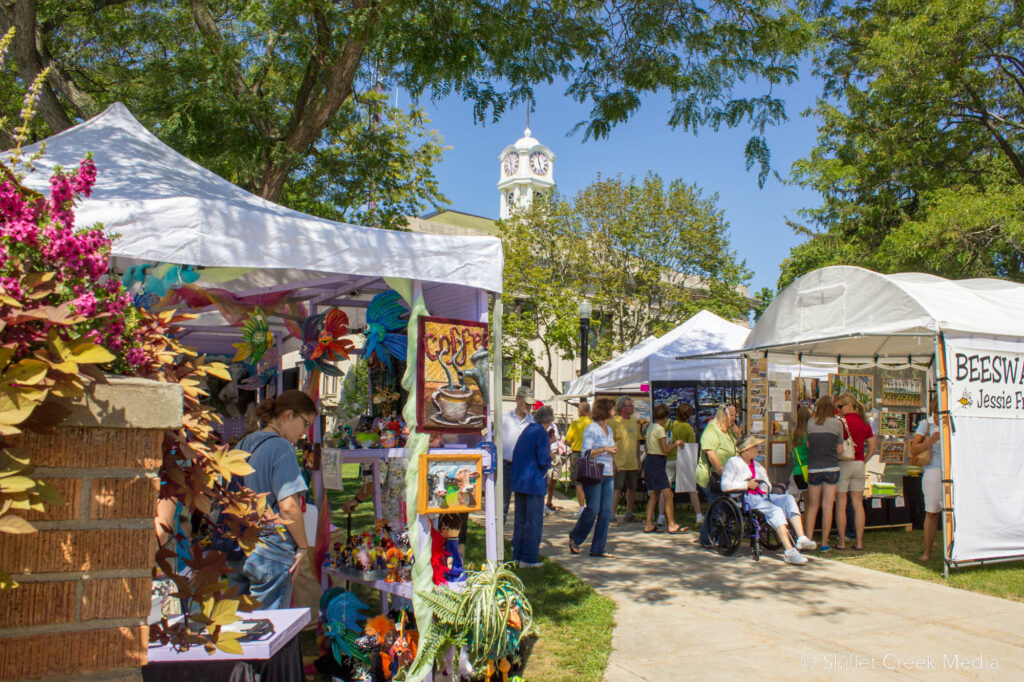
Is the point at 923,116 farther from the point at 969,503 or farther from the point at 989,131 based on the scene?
the point at 969,503

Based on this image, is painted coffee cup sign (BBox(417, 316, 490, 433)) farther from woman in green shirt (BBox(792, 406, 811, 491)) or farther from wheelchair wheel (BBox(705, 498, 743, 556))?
woman in green shirt (BBox(792, 406, 811, 491))

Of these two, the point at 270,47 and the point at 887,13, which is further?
the point at 887,13

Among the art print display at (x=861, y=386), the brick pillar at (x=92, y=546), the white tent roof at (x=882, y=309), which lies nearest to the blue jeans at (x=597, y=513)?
the white tent roof at (x=882, y=309)

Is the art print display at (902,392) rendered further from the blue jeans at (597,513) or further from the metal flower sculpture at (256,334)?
the metal flower sculpture at (256,334)

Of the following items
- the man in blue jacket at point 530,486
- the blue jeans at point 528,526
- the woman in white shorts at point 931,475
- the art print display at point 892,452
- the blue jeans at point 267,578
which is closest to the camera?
the blue jeans at point 267,578

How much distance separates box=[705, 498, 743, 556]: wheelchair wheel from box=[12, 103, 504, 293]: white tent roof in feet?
17.2

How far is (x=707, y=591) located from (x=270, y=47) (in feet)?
28.5

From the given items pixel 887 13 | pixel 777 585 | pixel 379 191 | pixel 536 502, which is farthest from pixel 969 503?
pixel 887 13

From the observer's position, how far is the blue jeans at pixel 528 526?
7730 mm

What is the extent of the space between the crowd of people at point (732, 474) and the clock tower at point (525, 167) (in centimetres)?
5352

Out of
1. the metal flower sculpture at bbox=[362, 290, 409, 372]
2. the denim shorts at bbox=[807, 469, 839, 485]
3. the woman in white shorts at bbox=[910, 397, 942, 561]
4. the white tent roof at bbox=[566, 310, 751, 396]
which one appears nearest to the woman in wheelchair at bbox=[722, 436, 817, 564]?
the denim shorts at bbox=[807, 469, 839, 485]

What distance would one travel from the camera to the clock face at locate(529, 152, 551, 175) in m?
63.5

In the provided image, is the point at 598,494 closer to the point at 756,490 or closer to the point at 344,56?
the point at 756,490

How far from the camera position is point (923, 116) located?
1631cm
